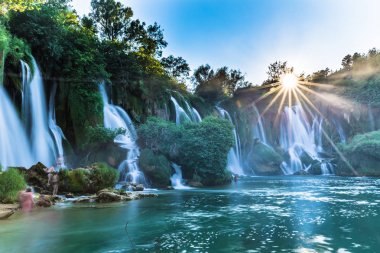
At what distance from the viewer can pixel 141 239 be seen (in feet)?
33.2

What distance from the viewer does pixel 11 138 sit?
23859 mm

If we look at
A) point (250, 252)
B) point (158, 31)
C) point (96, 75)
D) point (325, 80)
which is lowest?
point (250, 252)

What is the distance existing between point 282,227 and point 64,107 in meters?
23.2

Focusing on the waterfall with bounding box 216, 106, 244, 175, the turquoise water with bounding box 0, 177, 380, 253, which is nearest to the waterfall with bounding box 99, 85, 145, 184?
the turquoise water with bounding box 0, 177, 380, 253

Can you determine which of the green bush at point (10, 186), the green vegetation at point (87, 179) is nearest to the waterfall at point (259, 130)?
the green vegetation at point (87, 179)

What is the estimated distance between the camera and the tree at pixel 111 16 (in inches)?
2034

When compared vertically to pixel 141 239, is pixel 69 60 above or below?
above

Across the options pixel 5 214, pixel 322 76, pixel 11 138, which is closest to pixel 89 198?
pixel 5 214

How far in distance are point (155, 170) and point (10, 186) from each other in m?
13.0

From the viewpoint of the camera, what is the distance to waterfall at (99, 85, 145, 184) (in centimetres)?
2745

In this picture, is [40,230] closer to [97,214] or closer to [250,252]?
[97,214]

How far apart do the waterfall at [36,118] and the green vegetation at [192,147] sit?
7.51 m

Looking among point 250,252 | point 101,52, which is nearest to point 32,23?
point 101,52

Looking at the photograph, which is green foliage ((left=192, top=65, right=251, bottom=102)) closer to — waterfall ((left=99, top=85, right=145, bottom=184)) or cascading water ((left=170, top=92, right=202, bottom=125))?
cascading water ((left=170, top=92, right=202, bottom=125))
